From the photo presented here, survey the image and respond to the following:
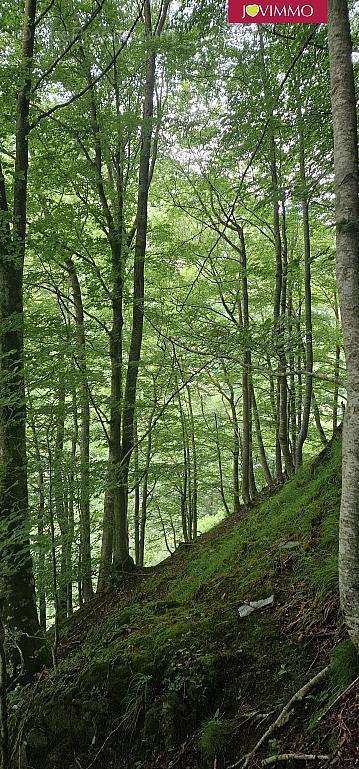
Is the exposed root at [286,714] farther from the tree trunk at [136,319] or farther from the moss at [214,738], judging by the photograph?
the tree trunk at [136,319]

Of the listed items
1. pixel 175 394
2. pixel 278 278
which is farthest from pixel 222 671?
pixel 278 278

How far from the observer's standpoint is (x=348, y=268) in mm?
2846

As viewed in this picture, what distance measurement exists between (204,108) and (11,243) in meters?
5.36

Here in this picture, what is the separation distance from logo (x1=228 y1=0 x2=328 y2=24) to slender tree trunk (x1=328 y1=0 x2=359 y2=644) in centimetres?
83

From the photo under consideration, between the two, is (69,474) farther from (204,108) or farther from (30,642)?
(204,108)

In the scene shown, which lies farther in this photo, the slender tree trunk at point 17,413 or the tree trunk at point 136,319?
the tree trunk at point 136,319

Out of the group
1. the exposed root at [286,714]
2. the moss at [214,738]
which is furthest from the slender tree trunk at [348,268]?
the moss at [214,738]

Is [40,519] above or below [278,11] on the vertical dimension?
below

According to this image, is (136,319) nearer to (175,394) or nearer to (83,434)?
(175,394)

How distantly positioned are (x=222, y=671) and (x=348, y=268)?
302 cm

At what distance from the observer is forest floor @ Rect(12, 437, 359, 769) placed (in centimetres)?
279

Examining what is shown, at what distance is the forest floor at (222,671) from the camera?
2795mm

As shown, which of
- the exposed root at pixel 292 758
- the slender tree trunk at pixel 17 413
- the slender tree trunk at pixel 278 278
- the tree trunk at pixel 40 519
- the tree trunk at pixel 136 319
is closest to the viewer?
the exposed root at pixel 292 758

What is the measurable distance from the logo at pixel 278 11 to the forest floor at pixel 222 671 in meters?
4.20
